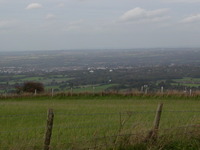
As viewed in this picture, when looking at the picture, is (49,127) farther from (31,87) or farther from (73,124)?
(31,87)

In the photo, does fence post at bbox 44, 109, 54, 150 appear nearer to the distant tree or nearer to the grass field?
the grass field

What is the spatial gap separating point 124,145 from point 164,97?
62.2 feet

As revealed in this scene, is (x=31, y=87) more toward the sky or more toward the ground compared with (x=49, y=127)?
more toward the ground

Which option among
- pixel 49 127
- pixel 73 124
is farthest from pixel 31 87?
pixel 49 127

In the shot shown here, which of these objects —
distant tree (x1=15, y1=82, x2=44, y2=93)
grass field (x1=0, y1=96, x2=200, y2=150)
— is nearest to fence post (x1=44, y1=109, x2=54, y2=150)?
grass field (x1=0, y1=96, x2=200, y2=150)

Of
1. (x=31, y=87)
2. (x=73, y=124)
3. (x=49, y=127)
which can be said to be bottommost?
(x=31, y=87)

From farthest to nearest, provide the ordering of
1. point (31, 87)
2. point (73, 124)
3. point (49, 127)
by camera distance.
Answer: point (31, 87) → point (73, 124) → point (49, 127)

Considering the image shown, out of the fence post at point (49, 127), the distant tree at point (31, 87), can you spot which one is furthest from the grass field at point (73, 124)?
the distant tree at point (31, 87)

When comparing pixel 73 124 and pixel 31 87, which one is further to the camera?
pixel 31 87

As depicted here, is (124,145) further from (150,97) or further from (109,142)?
(150,97)

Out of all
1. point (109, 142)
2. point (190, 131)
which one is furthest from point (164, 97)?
point (109, 142)

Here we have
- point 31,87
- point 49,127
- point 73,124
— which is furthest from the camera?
point 31,87

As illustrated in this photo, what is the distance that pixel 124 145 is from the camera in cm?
773

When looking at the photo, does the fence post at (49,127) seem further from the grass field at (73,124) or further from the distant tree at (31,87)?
the distant tree at (31,87)
